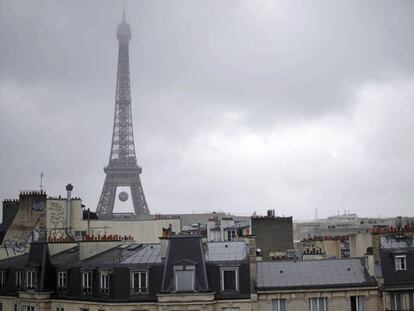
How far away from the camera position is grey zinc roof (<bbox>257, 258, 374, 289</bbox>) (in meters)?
32.7

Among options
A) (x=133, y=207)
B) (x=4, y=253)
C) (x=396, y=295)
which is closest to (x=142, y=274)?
(x=396, y=295)

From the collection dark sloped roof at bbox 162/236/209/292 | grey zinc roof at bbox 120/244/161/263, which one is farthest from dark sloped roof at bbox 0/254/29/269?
dark sloped roof at bbox 162/236/209/292

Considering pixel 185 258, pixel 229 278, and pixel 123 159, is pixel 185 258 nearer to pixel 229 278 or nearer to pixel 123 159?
pixel 229 278

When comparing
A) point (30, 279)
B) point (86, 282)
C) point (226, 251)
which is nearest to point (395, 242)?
point (226, 251)

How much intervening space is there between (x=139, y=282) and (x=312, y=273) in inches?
321

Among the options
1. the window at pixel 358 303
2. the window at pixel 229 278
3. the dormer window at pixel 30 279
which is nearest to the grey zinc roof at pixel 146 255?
the window at pixel 229 278

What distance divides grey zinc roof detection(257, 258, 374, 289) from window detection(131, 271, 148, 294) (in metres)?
5.18

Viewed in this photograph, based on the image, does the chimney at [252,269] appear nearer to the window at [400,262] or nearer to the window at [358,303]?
the window at [358,303]

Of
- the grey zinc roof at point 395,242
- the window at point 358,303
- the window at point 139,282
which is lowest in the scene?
the window at point 358,303

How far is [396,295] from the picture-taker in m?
32.3

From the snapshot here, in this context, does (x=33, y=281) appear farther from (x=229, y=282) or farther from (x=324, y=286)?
(x=324, y=286)

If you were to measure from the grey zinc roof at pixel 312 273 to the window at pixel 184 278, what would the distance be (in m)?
3.14

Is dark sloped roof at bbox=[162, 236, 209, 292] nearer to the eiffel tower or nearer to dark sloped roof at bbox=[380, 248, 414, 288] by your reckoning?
dark sloped roof at bbox=[380, 248, 414, 288]

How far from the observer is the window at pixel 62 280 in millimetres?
34944
